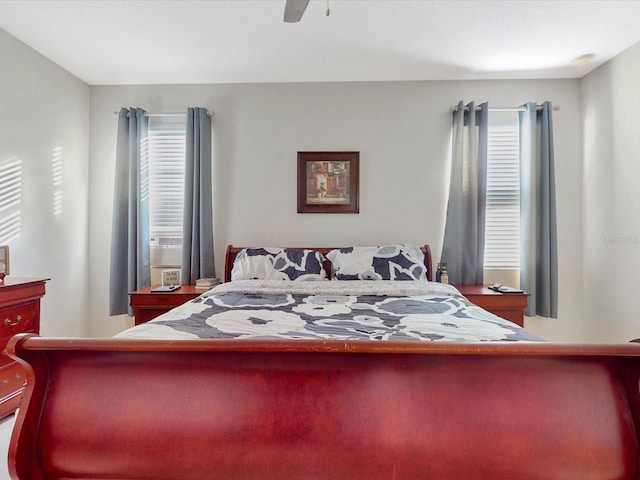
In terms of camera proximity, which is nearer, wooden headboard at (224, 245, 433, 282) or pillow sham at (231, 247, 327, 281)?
pillow sham at (231, 247, 327, 281)

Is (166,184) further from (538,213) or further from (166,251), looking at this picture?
(538,213)

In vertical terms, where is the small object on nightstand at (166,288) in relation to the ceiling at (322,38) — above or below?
below

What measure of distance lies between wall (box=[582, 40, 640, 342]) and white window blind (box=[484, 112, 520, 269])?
1.96ft

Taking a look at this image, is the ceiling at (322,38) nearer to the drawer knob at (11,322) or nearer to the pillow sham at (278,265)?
the pillow sham at (278,265)

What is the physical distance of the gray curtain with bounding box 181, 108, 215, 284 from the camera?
3174 mm

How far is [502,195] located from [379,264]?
4.73 ft

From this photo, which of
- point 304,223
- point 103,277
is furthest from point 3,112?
point 304,223

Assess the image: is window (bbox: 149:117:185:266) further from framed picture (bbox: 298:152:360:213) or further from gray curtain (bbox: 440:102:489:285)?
gray curtain (bbox: 440:102:489:285)

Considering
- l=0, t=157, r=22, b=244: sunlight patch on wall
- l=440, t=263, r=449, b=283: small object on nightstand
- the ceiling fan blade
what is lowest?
l=440, t=263, r=449, b=283: small object on nightstand

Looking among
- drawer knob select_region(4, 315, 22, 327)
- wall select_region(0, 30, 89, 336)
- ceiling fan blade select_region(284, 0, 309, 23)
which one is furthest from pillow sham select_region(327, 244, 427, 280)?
wall select_region(0, 30, 89, 336)

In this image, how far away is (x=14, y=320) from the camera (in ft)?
6.99

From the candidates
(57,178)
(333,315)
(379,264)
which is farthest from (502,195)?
(57,178)

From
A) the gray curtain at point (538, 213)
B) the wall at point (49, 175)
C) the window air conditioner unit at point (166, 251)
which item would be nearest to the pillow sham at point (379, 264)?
the gray curtain at point (538, 213)

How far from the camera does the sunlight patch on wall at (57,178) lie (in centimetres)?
293
